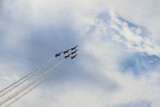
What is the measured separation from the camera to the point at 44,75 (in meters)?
176

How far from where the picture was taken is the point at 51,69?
178m

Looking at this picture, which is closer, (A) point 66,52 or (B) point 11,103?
(B) point 11,103

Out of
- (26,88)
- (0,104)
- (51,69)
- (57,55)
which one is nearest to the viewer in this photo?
(0,104)

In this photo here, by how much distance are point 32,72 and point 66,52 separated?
131ft

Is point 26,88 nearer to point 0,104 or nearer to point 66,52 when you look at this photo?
point 0,104

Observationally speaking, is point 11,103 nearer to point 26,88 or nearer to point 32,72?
point 26,88

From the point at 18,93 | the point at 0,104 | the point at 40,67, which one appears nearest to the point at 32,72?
the point at 40,67

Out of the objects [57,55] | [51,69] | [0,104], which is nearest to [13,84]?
[0,104]

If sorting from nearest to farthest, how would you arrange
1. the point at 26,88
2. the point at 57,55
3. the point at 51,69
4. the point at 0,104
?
the point at 0,104 → the point at 26,88 → the point at 51,69 → the point at 57,55

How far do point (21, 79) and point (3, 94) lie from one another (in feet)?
63.2

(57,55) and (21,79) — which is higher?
(57,55)

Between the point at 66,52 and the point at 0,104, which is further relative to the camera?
the point at 66,52

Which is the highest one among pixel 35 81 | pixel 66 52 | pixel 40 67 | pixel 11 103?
pixel 66 52

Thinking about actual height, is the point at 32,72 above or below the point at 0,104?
above
